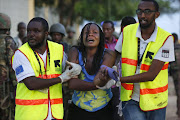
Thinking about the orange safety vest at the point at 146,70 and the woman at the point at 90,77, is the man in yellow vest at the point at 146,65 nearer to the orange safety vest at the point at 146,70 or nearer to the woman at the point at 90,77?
the orange safety vest at the point at 146,70

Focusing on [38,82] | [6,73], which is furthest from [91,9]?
[38,82]

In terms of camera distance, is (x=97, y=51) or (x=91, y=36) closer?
(x=91, y=36)

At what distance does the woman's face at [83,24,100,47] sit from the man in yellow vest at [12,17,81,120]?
32cm

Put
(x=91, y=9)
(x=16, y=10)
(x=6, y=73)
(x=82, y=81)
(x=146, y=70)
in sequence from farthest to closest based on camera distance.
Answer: (x=91, y=9), (x=16, y=10), (x=6, y=73), (x=146, y=70), (x=82, y=81)

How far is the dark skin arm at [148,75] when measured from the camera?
3.04 meters

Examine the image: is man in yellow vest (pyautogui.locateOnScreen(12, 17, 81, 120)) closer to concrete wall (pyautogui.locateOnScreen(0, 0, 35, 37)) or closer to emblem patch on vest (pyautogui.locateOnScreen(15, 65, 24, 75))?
emblem patch on vest (pyautogui.locateOnScreen(15, 65, 24, 75))

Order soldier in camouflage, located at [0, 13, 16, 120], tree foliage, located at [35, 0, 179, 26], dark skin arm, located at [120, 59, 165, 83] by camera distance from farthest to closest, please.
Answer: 1. tree foliage, located at [35, 0, 179, 26]
2. soldier in camouflage, located at [0, 13, 16, 120]
3. dark skin arm, located at [120, 59, 165, 83]

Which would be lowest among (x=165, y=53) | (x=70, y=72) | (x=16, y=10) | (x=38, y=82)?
(x=38, y=82)

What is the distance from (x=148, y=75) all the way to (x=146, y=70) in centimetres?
11

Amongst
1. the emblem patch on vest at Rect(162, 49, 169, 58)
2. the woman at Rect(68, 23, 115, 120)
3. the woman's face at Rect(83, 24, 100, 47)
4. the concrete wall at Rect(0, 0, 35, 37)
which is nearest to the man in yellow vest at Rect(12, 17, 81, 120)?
the woman at Rect(68, 23, 115, 120)

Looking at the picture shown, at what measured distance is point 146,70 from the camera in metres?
3.18

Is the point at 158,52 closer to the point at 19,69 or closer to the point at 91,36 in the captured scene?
the point at 91,36

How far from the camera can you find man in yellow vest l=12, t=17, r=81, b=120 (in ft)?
9.48

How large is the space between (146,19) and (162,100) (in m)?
1.01
